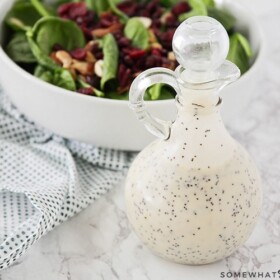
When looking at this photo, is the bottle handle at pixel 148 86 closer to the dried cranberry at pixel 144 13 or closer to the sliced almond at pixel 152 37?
the sliced almond at pixel 152 37

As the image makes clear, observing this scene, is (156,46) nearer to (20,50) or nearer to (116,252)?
(20,50)

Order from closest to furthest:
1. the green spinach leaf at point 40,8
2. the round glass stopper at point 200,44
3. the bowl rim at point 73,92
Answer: the round glass stopper at point 200,44 → the bowl rim at point 73,92 → the green spinach leaf at point 40,8

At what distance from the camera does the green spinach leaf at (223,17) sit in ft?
4.21

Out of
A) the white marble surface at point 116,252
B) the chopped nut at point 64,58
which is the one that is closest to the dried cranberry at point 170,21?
the chopped nut at point 64,58

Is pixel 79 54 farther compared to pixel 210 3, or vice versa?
pixel 210 3

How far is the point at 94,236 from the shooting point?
3.32 ft

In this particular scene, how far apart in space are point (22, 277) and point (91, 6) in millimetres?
589

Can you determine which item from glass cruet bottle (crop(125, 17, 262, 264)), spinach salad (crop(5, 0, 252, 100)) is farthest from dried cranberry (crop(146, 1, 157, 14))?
glass cruet bottle (crop(125, 17, 262, 264))

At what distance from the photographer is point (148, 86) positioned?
838 millimetres

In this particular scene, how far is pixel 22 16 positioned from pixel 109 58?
0.80 feet

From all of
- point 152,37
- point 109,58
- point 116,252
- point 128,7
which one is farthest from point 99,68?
point 116,252

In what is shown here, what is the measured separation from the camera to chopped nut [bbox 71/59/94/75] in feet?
3.85

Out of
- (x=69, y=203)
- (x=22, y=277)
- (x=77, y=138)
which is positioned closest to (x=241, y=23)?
(x=77, y=138)

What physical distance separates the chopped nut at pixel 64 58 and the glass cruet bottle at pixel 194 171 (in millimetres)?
324
